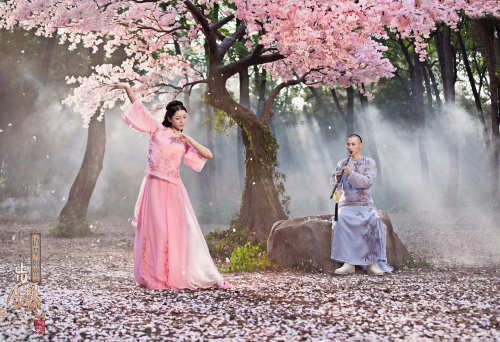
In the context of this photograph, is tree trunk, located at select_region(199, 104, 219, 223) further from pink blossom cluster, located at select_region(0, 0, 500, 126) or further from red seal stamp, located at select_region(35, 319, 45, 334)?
red seal stamp, located at select_region(35, 319, 45, 334)

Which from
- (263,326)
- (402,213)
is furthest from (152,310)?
(402,213)

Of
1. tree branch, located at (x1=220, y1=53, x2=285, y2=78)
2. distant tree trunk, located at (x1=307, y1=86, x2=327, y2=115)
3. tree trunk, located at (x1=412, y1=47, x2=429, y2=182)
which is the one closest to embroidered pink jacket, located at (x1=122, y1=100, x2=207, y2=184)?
tree branch, located at (x1=220, y1=53, x2=285, y2=78)

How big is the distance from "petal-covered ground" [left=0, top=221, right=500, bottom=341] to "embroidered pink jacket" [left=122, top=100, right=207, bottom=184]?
1.24m

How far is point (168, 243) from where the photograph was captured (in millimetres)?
5684

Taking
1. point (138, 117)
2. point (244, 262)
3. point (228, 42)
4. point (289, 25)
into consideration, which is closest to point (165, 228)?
point (138, 117)

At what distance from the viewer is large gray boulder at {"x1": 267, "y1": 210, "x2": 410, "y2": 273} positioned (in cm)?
745

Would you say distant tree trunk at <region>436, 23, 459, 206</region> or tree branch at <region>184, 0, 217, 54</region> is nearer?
tree branch at <region>184, 0, 217, 54</region>

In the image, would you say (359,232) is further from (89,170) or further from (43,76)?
(43,76)

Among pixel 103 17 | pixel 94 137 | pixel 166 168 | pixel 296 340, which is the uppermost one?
pixel 103 17

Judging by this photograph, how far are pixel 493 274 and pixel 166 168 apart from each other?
14.5 ft

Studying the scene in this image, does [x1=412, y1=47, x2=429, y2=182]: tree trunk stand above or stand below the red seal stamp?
above

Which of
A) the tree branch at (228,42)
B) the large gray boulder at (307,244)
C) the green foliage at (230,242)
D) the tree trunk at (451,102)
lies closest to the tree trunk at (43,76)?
the tree branch at (228,42)

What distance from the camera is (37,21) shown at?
28.5ft

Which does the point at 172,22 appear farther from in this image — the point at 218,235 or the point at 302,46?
the point at 218,235
